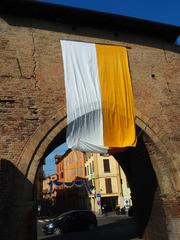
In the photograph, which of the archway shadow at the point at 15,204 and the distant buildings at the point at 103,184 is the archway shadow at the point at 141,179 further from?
the distant buildings at the point at 103,184

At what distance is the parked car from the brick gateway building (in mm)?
7297

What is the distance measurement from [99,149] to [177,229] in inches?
135

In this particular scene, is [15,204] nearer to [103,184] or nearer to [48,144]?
[48,144]

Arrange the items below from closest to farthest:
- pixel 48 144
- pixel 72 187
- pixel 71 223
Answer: pixel 48 144, pixel 71 223, pixel 72 187

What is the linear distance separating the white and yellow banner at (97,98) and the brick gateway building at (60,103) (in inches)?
11.6

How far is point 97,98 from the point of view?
9594 mm

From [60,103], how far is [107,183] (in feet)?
103

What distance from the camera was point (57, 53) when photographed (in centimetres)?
958

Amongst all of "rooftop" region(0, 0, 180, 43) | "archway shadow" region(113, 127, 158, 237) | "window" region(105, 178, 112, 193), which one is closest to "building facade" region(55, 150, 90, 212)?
"window" region(105, 178, 112, 193)

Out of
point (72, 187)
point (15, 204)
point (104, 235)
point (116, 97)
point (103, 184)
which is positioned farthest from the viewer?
point (72, 187)

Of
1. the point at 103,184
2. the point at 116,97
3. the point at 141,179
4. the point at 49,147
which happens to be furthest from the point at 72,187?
the point at 49,147

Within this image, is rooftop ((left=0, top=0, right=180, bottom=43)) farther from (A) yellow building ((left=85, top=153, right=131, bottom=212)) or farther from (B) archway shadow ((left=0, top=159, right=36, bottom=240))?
(A) yellow building ((left=85, top=153, right=131, bottom=212))

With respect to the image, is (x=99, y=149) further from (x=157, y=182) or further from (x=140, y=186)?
(x=140, y=186)

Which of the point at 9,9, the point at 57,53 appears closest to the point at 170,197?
the point at 57,53
